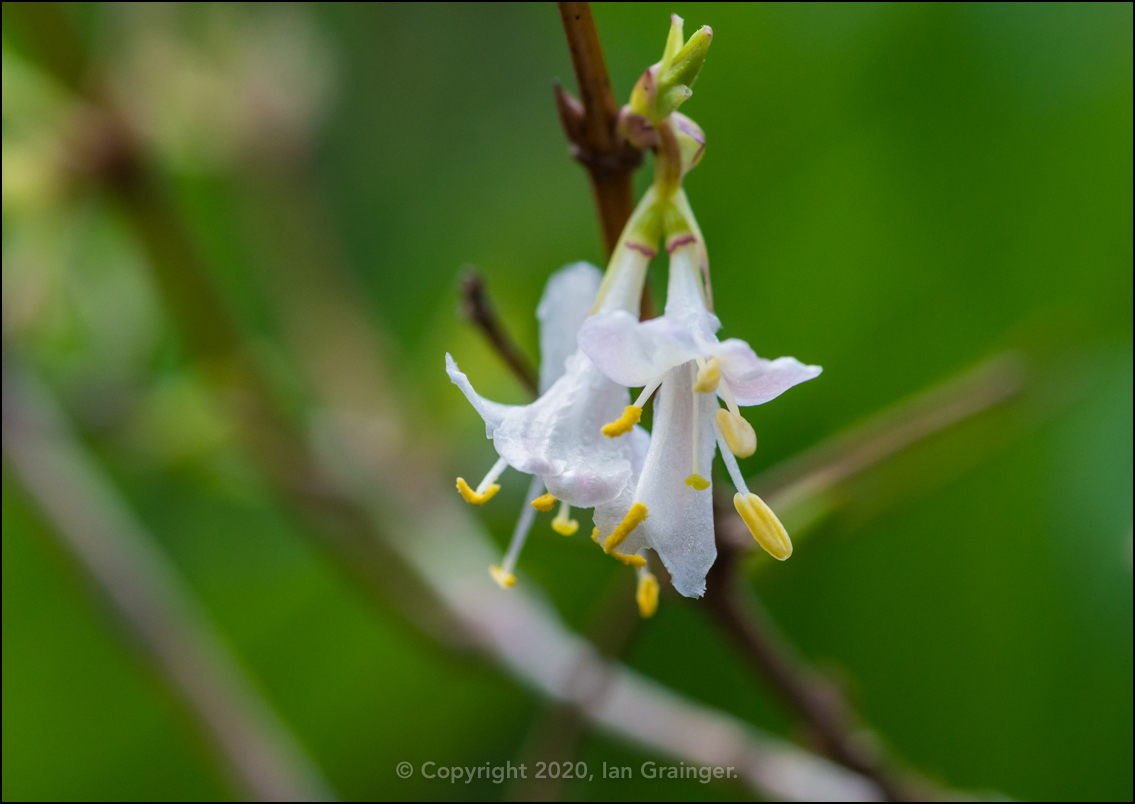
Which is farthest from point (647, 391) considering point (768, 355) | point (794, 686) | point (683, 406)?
point (768, 355)

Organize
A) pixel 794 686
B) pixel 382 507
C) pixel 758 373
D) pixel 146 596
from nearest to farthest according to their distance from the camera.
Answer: pixel 758 373
pixel 794 686
pixel 146 596
pixel 382 507

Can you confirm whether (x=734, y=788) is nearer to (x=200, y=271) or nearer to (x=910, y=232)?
(x=910, y=232)

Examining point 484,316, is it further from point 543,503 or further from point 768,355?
point 768,355

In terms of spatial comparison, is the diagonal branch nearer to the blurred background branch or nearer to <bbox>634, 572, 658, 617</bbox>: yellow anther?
the blurred background branch

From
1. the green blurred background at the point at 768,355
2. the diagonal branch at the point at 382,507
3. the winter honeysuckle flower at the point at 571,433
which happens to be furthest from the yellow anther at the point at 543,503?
the green blurred background at the point at 768,355

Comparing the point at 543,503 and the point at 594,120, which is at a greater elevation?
the point at 594,120

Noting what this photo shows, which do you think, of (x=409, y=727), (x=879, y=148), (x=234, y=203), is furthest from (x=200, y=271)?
(x=879, y=148)
